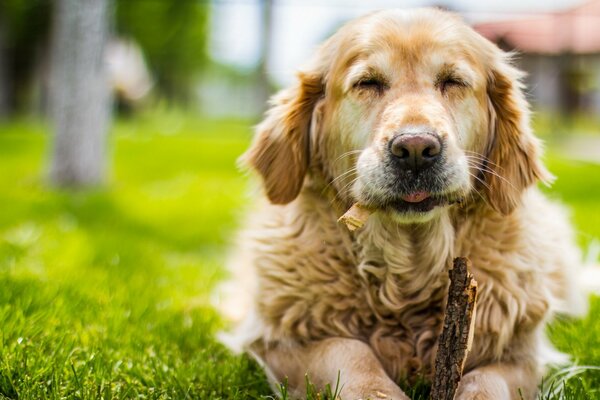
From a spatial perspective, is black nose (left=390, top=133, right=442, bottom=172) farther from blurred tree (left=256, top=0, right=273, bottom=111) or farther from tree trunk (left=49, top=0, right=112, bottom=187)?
blurred tree (left=256, top=0, right=273, bottom=111)

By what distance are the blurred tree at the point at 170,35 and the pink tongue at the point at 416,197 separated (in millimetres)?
24864

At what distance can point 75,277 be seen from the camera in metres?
4.04

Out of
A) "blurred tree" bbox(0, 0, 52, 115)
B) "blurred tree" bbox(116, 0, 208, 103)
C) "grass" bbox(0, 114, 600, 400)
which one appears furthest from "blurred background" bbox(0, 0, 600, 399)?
"blurred tree" bbox(116, 0, 208, 103)

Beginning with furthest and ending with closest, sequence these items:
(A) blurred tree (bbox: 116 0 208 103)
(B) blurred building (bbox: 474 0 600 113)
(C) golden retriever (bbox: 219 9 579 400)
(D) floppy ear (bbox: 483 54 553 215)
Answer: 1. (A) blurred tree (bbox: 116 0 208 103)
2. (B) blurred building (bbox: 474 0 600 113)
3. (D) floppy ear (bbox: 483 54 553 215)
4. (C) golden retriever (bbox: 219 9 579 400)

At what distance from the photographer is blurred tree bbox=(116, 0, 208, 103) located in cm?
2981

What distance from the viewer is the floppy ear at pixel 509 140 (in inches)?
121

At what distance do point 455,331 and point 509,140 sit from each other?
1.16m

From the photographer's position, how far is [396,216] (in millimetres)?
2676

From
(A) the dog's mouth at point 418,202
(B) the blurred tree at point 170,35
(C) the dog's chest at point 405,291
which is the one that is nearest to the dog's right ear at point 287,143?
(C) the dog's chest at point 405,291

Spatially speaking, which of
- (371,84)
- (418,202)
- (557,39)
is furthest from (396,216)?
(557,39)

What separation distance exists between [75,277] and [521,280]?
2367 millimetres

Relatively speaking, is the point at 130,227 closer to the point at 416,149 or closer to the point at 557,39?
the point at 416,149

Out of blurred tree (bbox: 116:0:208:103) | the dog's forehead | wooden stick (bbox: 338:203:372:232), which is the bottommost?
blurred tree (bbox: 116:0:208:103)

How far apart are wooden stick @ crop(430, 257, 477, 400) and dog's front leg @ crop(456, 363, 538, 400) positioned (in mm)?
249
